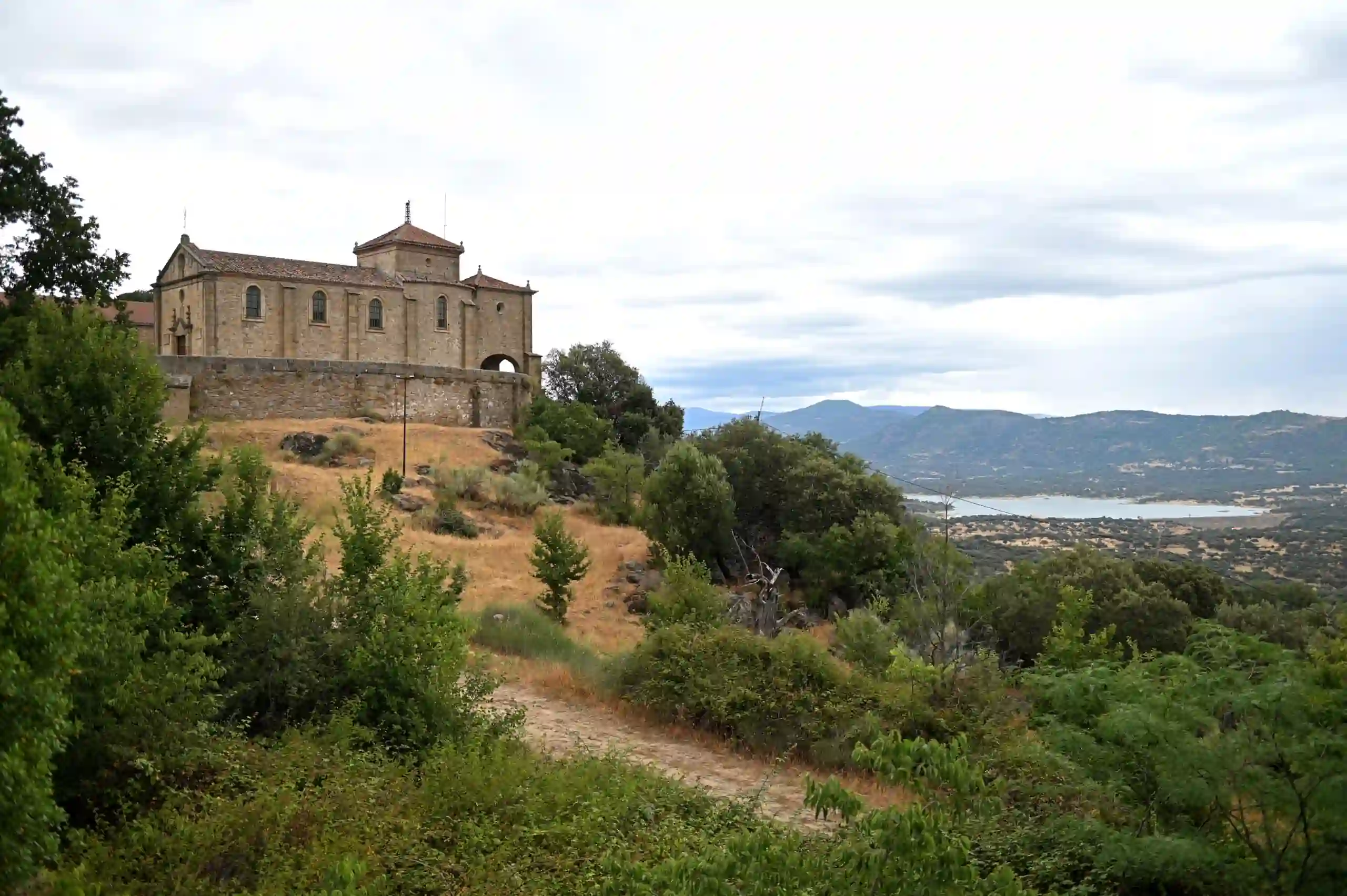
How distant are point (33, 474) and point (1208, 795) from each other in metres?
9.07

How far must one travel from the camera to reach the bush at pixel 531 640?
16.5 m

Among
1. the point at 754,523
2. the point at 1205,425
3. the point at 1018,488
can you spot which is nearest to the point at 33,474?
the point at 754,523

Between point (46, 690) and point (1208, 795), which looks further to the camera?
point (1208, 795)

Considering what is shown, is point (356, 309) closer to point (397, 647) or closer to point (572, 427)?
point (572, 427)

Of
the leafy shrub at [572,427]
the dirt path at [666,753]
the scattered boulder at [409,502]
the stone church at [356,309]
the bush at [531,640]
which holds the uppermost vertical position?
the stone church at [356,309]

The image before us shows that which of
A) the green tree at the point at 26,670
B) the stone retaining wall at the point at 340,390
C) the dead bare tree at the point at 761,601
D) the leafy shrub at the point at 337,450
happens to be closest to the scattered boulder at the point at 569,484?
the stone retaining wall at the point at 340,390

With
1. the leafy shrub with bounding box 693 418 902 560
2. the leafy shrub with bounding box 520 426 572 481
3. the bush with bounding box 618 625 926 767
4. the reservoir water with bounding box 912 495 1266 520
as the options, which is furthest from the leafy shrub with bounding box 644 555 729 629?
the reservoir water with bounding box 912 495 1266 520

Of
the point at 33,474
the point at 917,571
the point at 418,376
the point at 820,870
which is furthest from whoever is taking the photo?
the point at 418,376

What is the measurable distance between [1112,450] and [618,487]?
442ft

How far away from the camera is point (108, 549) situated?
847 cm

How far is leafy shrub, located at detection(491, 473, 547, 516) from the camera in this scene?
35.1 metres

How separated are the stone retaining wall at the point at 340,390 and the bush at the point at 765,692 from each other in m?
26.9

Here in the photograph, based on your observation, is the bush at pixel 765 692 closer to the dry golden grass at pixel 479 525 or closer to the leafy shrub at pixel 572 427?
the dry golden grass at pixel 479 525

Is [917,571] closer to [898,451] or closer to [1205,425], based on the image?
[898,451]
